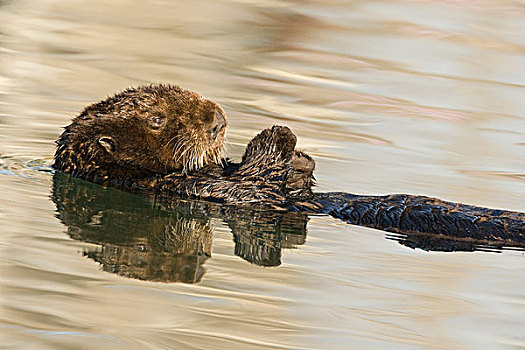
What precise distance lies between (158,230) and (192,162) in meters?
0.57

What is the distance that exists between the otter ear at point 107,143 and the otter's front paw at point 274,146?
810 millimetres

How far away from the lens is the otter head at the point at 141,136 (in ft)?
14.9

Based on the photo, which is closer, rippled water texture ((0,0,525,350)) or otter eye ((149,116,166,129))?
rippled water texture ((0,0,525,350))

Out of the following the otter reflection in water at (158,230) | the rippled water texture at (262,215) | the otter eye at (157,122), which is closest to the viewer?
the rippled water texture at (262,215)

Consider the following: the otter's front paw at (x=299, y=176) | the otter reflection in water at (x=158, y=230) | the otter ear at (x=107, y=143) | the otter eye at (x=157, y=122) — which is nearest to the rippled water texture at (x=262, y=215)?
the otter reflection in water at (x=158, y=230)

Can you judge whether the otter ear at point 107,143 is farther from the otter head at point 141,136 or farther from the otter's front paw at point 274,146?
the otter's front paw at point 274,146

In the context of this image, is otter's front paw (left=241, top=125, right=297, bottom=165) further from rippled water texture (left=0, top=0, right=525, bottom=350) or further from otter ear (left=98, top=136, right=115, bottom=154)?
otter ear (left=98, top=136, right=115, bottom=154)

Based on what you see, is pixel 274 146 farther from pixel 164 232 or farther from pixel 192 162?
pixel 164 232

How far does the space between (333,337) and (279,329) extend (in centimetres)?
21

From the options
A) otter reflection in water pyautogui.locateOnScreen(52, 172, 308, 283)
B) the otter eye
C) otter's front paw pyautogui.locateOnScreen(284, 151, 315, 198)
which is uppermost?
the otter eye

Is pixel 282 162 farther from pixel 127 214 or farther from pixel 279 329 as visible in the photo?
pixel 279 329

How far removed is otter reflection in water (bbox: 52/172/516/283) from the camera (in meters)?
3.66

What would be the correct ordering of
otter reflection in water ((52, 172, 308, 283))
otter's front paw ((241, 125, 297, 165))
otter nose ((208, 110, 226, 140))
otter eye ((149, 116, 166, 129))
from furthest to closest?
otter nose ((208, 110, 226, 140)) → otter eye ((149, 116, 166, 129)) → otter's front paw ((241, 125, 297, 165)) → otter reflection in water ((52, 172, 308, 283))

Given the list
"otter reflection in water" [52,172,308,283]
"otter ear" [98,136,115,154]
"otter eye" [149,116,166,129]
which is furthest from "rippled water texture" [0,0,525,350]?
"otter eye" [149,116,166,129]
